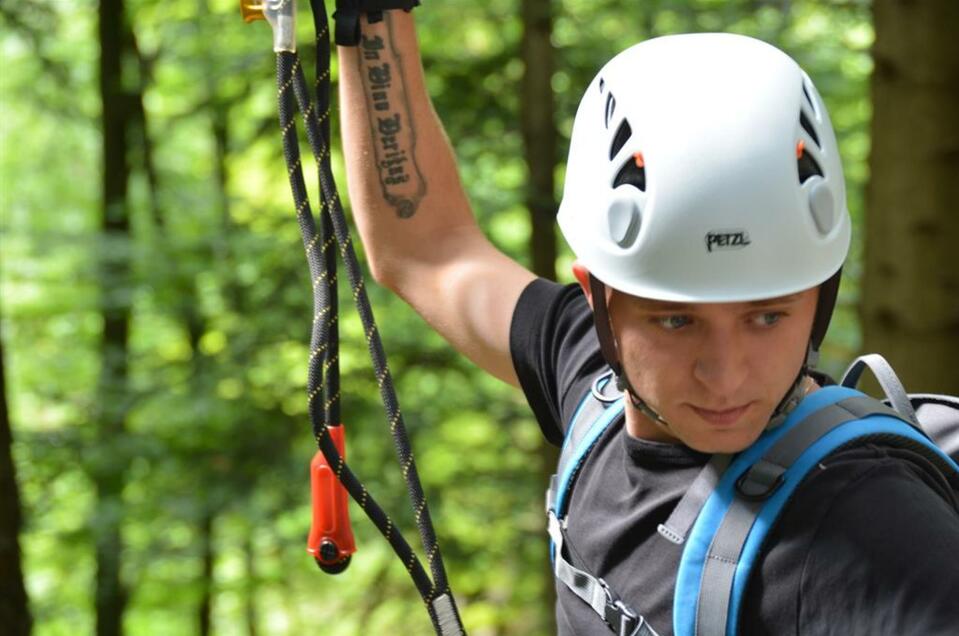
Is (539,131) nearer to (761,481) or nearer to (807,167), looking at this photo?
(807,167)

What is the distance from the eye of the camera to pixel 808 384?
1.73 m

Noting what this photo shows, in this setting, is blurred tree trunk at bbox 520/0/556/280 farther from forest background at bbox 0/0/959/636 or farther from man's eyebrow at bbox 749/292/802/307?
man's eyebrow at bbox 749/292/802/307

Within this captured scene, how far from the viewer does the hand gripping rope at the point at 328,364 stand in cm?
186

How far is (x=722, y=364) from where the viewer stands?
155 cm

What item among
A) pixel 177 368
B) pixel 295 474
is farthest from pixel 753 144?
pixel 177 368

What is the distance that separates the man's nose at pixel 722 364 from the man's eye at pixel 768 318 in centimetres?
4

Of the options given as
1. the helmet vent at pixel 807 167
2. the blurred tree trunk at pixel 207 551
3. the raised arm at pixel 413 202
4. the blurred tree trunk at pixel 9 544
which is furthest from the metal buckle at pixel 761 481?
the blurred tree trunk at pixel 207 551

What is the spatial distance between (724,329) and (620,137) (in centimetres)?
33

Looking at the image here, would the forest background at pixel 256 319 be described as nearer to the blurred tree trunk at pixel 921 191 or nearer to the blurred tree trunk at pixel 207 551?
the blurred tree trunk at pixel 207 551

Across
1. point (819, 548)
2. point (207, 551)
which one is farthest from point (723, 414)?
point (207, 551)

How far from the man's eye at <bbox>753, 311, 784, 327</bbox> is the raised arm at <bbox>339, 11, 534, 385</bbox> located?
2.46 ft

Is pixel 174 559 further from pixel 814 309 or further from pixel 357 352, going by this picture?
pixel 814 309

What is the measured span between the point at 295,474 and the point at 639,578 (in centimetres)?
507

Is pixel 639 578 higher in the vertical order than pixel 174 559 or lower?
higher
